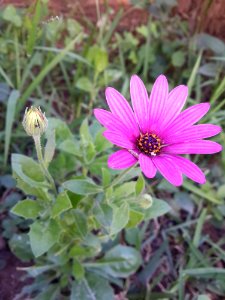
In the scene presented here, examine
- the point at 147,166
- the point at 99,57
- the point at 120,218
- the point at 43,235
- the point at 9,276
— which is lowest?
the point at 9,276

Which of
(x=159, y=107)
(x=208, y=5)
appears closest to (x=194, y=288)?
(x=159, y=107)

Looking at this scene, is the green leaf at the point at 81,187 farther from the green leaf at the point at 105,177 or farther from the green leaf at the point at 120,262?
the green leaf at the point at 120,262

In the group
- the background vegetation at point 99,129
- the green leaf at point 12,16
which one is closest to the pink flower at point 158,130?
the background vegetation at point 99,129

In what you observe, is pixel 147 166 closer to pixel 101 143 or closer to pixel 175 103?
pixel 175 103

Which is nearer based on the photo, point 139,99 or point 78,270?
point 139,99

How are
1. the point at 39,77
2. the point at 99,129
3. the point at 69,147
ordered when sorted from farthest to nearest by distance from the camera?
the point at 39,77 < the point at 99,129 < the point at 69,147

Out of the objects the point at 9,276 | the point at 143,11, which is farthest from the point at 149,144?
the point at 143,11

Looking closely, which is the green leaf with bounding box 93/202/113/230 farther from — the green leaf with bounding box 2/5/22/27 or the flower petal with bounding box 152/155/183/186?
the green leaf with bounding box 2/5/22/27

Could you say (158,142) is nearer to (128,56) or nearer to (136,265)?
(136,265)
